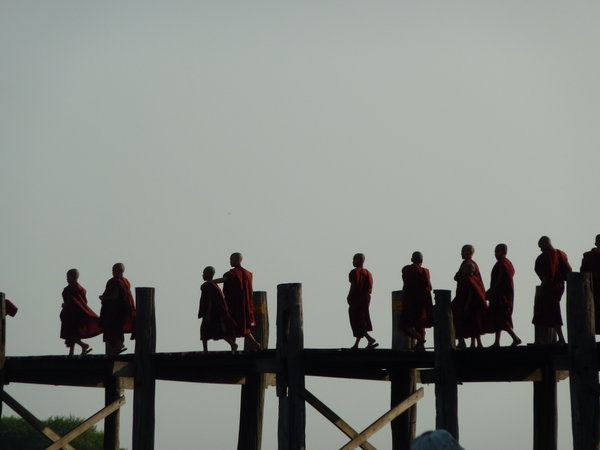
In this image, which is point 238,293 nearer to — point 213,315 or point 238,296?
point 238,296

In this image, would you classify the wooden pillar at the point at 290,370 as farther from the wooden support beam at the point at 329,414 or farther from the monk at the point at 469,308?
the monk at the point at 469,308

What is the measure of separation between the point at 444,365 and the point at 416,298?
174 cm

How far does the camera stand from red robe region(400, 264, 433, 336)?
46.6ft

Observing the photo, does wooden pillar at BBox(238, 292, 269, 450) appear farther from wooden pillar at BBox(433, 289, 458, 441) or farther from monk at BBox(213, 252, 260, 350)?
wooden pillar at BBox(433, 289, 458, 441)

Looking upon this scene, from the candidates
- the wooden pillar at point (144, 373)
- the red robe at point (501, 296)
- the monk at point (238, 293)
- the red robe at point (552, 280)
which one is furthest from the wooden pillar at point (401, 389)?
the wooden pillar at point (144, 373)

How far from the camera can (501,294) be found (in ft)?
44.7

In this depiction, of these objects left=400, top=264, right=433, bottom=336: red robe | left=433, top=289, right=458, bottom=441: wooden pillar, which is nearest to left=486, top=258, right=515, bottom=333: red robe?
left=400, top=264, right=433, bottom=336: red robe

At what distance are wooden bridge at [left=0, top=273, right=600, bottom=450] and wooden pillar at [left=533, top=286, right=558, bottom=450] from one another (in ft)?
0.04

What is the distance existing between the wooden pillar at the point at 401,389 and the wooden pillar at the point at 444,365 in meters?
2.14

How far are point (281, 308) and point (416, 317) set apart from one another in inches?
59.9

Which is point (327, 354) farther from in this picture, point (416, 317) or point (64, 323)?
point (64, 323)

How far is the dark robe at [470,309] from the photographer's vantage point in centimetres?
1370

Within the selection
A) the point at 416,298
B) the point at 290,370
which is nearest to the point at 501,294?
the point at 416,298

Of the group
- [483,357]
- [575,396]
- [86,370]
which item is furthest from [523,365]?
[86,370]
